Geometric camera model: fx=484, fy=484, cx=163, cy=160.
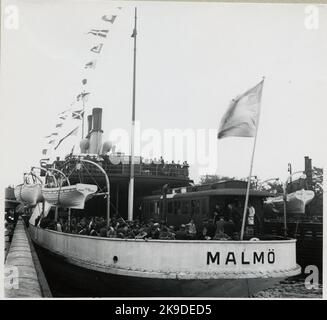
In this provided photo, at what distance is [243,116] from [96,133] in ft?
5.63

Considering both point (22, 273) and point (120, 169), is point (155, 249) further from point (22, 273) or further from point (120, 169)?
point (22, 273)

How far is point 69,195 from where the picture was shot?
234 inches

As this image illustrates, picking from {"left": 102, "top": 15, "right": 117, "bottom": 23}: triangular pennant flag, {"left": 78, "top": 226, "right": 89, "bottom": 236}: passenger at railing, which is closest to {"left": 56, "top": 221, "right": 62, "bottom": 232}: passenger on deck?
{"left": 78, "top": 226, "right": 89, "bottom": 236}: passenger at railing

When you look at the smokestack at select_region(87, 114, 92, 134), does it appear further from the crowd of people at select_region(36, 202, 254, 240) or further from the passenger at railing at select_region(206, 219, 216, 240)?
the passenger at railing at select_region(206, 219, 216, 240)

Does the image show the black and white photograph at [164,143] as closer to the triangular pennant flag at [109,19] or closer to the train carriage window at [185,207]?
the triangular pennant flag at [109,19]

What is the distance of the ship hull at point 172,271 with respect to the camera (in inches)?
211

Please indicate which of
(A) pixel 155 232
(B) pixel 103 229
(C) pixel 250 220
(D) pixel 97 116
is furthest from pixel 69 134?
(C) pixel 250 220

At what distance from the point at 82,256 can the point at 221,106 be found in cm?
241

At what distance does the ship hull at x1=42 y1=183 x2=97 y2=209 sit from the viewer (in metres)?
5.84

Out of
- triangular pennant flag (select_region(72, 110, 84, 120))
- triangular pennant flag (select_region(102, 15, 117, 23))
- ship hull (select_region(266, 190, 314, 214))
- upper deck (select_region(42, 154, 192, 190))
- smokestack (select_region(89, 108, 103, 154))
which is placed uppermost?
triangular pennant flag (select_region(102, 15, 117, 23))

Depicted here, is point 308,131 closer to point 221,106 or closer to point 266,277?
point 221,106

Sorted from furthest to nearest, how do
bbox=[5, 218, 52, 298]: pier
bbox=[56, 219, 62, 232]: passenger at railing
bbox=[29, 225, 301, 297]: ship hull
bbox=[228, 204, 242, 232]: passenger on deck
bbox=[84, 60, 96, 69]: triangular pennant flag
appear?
bbox=[56, 219, 62, 232]: passenger at railing, bbox=[228, 204, 242, 232]: passenger on deck, bbox=[84, 60, 96, 69]: triangular pennant flag, bbox=[5, 218, 52, 298]: pier, bbox=[29, 225, 301, 297]: ship hull

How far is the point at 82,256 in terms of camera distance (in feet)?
18.8
